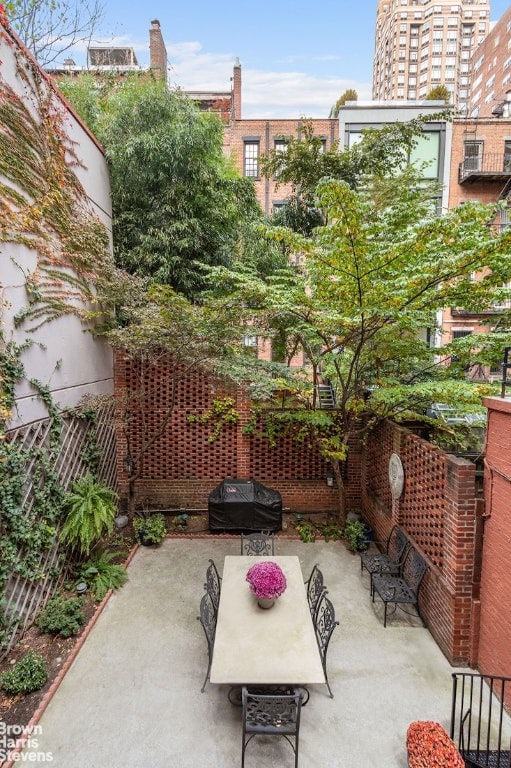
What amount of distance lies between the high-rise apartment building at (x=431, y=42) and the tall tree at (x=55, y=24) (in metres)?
68.3

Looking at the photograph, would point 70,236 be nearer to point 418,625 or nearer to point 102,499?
point 102,499

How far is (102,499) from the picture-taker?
19.6 feet

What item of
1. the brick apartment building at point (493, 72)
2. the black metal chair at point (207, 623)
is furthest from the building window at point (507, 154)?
the black metal chair at point (207, 623)

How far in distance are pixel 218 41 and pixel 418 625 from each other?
18615 millimetres

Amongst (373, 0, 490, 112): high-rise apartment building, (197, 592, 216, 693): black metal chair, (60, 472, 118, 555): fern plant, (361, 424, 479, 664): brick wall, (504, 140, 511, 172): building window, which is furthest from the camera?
(373, 0, 490, 112): high-rise apartment building

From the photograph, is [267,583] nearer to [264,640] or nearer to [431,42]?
[264,640]

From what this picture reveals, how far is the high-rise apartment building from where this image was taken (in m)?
59.2

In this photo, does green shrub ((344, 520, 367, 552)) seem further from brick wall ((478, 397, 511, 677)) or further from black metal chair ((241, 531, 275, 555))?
brick wall ((478, 397, 511, 677))

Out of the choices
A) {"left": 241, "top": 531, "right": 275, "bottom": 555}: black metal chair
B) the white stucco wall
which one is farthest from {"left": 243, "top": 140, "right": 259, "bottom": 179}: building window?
{"left": 241, "top": 531, "right": 275, "bottom": 555}: black metal chair

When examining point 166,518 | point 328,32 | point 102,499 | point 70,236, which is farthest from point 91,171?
point 328,32

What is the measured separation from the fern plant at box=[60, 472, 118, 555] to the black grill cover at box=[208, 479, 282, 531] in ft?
6.43

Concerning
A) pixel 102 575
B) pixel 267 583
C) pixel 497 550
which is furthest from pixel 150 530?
pixel 497 550

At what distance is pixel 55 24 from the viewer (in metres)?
8.05

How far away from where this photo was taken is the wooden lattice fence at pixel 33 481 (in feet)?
15.1
